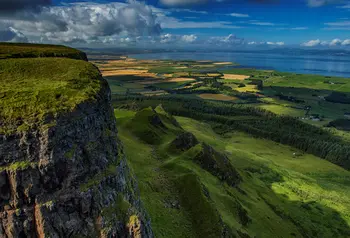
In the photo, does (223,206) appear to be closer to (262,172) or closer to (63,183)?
(63,183)

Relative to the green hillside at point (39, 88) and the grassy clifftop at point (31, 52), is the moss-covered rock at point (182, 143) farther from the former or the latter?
the green hillside at point (39, 88)

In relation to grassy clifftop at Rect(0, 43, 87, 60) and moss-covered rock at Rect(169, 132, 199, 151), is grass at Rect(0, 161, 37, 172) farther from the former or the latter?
moss-covered rock at Rect(169, 132, 199, 151)

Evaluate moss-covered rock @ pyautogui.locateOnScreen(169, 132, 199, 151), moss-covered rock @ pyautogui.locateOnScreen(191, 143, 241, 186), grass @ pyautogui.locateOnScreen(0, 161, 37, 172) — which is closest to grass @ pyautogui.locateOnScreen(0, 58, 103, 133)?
grass @ pyautogui.locateOnScreen(0, 161, 37, 172)

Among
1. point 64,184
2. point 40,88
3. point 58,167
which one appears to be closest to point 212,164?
point 64,184

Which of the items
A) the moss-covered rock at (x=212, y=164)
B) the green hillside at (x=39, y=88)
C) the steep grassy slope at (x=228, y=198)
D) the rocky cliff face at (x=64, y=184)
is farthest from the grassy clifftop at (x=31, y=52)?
the moss-covered rock at (x=212, y=164)

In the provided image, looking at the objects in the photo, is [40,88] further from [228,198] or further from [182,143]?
[182,143]
